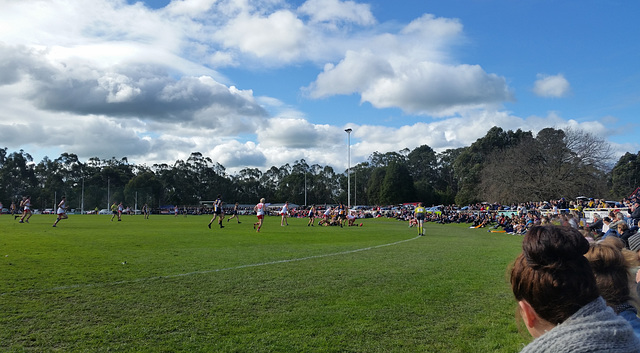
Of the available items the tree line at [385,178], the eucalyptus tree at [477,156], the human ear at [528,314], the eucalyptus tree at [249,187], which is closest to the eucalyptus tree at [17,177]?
the tree line at [385,178]

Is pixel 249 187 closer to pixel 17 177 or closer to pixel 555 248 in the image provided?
pixel 17 177

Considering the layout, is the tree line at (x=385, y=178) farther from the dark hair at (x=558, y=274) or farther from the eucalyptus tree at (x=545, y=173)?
the dark hair at (x=558, y=274)

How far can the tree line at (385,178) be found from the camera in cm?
4738

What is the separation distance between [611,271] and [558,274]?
86 centimetres

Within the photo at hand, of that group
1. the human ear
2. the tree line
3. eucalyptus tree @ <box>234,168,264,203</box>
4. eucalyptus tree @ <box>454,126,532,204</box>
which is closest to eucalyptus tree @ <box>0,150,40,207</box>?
the tree line

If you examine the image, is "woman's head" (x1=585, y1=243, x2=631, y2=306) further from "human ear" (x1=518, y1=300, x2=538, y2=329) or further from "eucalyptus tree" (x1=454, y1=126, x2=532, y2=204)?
"eucalyptus tree" (x1=454, y1=126, x2=532, y2=204)

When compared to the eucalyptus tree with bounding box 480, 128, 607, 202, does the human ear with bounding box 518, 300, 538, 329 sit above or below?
below

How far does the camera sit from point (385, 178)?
102812 mm

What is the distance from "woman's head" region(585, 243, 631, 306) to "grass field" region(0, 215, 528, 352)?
2.50 meters

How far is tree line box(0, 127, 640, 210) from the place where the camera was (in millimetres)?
47375

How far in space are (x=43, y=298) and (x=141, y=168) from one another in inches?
5011

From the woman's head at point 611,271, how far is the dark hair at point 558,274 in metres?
0.72

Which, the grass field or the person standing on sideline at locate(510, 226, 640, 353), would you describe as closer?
the person standing on sideline at locate(510, 226, 640, 353)

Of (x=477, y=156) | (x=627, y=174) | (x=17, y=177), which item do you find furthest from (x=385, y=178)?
(x=17, y=177)
